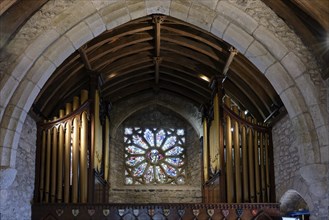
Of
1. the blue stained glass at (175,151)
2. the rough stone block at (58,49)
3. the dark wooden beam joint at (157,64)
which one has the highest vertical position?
the dark wooden beam joint at (157,64)

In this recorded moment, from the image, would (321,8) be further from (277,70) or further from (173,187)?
(173,187)

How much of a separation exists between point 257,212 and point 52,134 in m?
3.79

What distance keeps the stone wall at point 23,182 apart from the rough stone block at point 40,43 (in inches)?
75.8

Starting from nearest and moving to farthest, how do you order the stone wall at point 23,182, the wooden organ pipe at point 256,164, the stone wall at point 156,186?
the stone wall at point 23,182
the wooden organ pipe at point 256,164
the stone wall at point 156,186

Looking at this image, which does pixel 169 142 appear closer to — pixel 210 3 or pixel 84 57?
pixel 84 57

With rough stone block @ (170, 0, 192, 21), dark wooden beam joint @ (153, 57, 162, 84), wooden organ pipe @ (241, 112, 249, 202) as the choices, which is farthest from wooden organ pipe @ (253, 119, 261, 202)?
rough stone block @ (170, 0, 192, 21)

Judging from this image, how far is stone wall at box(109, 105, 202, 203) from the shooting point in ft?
41.1

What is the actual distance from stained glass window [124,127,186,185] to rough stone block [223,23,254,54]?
640cm

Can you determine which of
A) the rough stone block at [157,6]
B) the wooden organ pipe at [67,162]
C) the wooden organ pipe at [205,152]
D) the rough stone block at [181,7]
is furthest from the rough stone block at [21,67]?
the wooden organ pipe at [205,152]

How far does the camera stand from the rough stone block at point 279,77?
6.87 metres

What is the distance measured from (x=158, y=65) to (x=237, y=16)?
4353 millimetres

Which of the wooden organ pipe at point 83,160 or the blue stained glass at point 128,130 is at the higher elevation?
the blue stained glass at point 128,130

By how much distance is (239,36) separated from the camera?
6.99m

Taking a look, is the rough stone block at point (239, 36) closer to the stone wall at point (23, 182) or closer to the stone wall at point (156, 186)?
the stone wall at point (23, 182)
